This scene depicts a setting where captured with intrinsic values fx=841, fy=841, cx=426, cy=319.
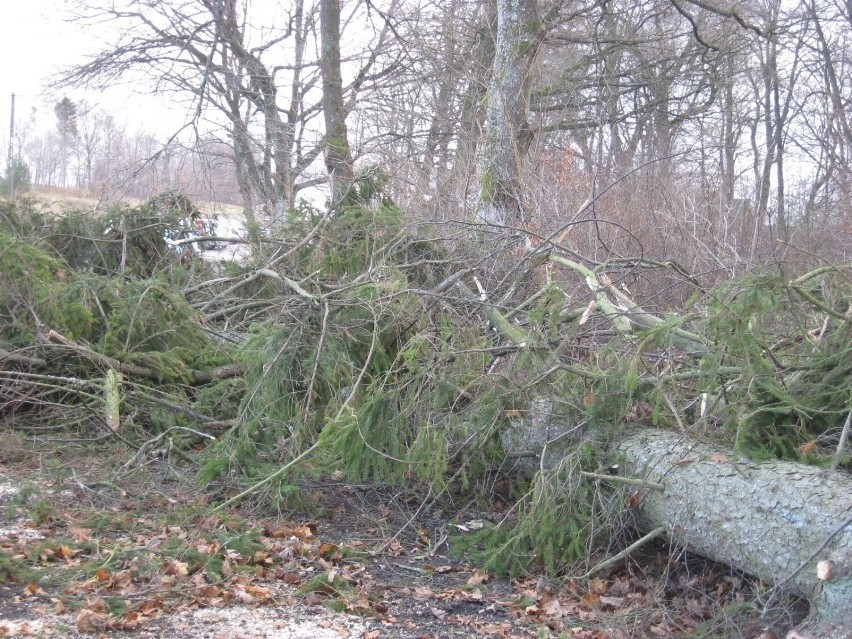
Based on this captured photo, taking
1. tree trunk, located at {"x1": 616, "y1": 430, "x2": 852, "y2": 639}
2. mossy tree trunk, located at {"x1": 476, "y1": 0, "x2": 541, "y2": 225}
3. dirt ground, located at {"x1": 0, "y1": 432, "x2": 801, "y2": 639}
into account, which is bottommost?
dirt ground, located at {"x1": 0, "y1": 432, "x2": 801, "y2": 639}

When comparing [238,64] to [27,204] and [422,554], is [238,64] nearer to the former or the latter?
[27,204]

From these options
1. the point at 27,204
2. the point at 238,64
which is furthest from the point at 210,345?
the point at 238,64

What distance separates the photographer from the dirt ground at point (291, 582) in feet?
11.7

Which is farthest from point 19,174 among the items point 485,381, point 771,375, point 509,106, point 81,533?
point 771,375

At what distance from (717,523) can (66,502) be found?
11.9 feet

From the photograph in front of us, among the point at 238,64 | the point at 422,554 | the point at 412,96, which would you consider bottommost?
the point at 422,554

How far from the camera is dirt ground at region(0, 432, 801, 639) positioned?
3.57 m

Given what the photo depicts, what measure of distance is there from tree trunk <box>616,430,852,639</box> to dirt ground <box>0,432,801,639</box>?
0.19 meters

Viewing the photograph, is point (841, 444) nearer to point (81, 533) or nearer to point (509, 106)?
point (81, 533)


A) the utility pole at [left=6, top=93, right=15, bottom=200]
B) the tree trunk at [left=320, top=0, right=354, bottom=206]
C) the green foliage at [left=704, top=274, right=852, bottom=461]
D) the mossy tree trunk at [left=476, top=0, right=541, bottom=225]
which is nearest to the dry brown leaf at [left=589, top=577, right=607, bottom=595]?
the green foliage at [left=704, top=274, right=852, bottom=461]

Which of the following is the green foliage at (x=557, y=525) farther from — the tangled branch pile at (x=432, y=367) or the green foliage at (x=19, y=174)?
the green foliage at (x=19, y=174)

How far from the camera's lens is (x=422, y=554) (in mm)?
4832

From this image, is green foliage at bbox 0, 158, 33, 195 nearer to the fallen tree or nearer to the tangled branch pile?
the tangled branch pile

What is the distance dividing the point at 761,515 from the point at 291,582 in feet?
7.24
